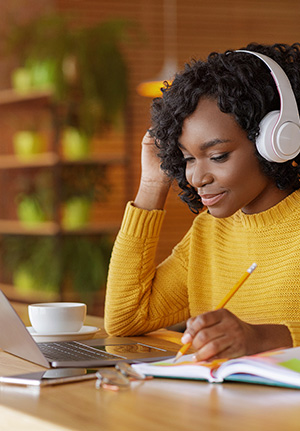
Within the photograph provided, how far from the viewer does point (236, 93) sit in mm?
1302

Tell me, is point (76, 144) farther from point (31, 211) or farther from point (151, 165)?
point (151, 165)

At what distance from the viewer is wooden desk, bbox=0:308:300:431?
0.76 meters

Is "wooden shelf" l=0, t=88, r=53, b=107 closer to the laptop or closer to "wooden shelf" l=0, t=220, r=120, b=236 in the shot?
"wooden shelf" l=0, t=220, r=120, b=236

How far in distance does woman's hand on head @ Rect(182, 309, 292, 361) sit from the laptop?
12 cm

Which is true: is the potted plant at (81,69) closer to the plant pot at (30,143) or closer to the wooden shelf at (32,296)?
the plant pot at (30,143)

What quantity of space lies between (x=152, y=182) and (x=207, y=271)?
232 mm

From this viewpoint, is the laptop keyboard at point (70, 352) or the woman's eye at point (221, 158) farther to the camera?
the woman's eye at point (221, 158)

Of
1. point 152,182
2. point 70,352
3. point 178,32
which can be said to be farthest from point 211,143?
point 178,32

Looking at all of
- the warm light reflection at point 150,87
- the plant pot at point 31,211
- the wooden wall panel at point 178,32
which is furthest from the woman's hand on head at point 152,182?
the wooden wall panel at point 178,32

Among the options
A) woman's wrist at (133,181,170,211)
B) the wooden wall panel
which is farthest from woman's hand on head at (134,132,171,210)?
the wooden wall panel

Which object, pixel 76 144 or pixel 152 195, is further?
pixel 76 144

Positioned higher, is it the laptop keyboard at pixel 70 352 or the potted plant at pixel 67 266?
the potted plant at pixel 67 266

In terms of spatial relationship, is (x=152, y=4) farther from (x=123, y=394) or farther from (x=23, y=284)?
(x=123, y=394)

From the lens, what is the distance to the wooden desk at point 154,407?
76 cm
